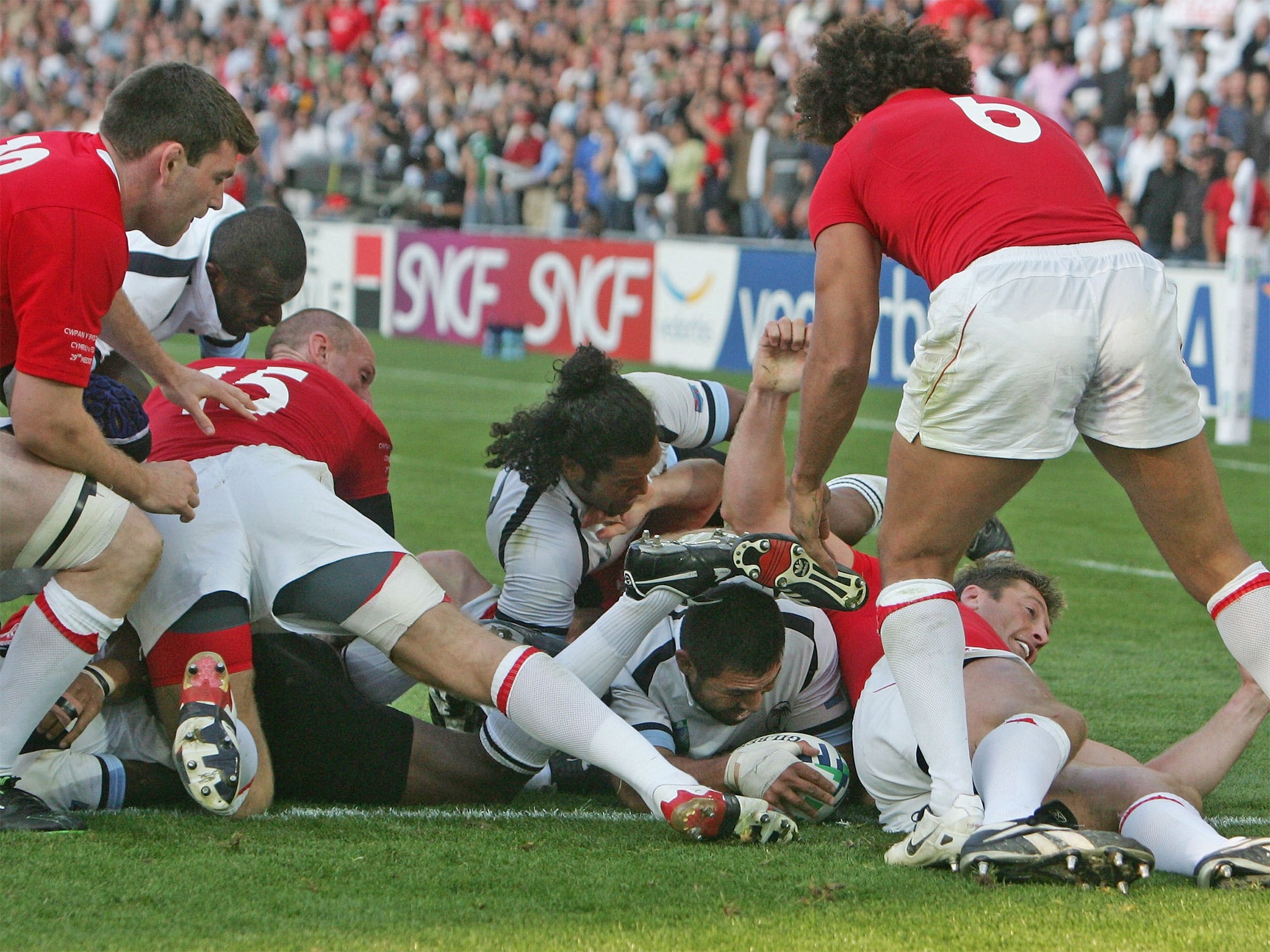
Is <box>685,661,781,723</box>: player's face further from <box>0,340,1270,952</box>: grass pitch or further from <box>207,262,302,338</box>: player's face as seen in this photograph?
<box>207,262,302,338</box>: player's face

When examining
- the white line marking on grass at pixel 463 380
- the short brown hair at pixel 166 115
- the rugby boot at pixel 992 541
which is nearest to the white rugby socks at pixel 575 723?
the short brown hair at pixel 166 115

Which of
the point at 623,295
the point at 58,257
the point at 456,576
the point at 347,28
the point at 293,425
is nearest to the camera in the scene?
the point at 58,257

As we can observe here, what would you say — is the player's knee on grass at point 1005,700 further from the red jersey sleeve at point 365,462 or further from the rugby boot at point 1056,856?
the red jersey sleeve at point 365,462

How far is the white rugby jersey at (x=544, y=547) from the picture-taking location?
16.3ft

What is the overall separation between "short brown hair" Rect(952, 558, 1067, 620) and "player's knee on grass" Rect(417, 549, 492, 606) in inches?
61.2

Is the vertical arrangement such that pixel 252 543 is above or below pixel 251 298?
below

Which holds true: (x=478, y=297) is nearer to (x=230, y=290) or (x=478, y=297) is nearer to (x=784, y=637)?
(x=230, y=290)

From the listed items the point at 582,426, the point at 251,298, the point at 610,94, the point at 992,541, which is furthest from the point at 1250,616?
the point at 610,94

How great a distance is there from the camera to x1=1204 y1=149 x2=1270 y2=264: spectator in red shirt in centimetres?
1408

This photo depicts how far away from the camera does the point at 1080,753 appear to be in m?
4.22

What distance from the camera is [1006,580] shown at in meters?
4.88

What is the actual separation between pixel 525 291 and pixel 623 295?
1.79m

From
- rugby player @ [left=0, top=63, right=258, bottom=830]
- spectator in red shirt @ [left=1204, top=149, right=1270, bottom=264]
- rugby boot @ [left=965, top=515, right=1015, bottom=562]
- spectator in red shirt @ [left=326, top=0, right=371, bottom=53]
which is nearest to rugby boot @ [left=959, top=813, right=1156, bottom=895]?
rugby player @ [left=0, top=63, right=258, bottom=830]

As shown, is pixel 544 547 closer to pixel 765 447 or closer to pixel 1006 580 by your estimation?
pixel 765 447
